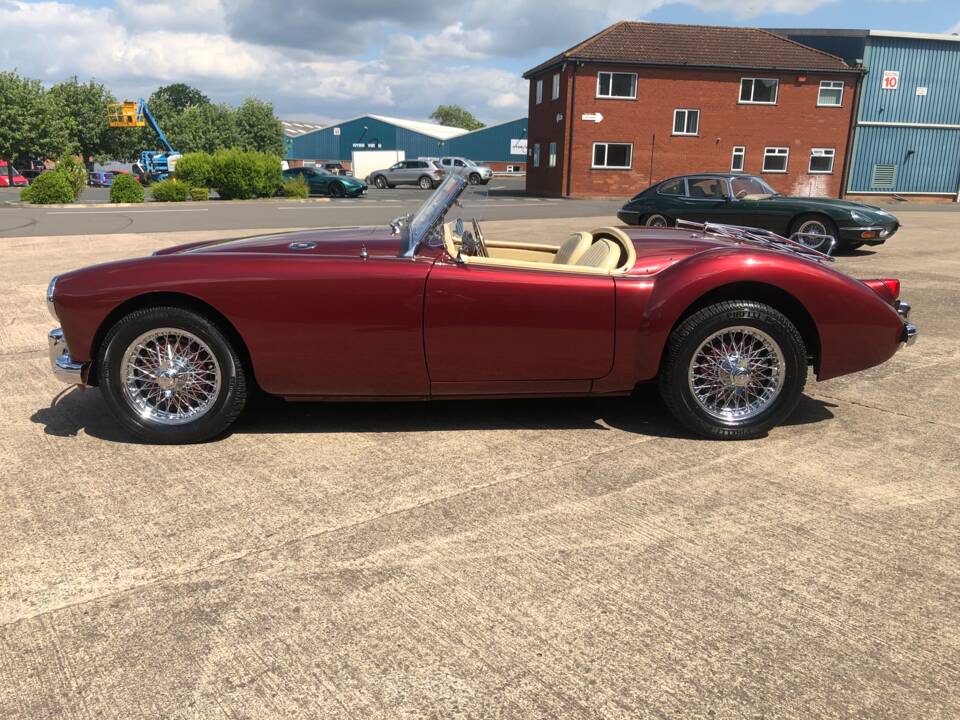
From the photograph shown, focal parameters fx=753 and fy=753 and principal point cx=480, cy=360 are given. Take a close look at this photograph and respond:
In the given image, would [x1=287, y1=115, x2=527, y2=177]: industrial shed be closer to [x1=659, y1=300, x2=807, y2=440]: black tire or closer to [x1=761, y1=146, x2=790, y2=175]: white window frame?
[x1=761, y1=146, x2=790, y2=175]: white window frame

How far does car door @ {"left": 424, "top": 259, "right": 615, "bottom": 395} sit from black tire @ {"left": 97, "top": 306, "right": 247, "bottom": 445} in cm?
97

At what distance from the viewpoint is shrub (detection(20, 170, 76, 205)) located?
24.7 m

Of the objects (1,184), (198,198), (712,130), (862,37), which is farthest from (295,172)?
(862,37)

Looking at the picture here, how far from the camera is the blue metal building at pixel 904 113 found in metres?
33.3

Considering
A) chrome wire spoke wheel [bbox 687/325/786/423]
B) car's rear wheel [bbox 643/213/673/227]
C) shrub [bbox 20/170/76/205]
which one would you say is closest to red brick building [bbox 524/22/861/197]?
shrub [bbox 20/170/76/205]

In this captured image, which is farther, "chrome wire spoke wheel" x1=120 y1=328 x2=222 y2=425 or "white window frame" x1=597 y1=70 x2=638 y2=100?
"white window frame" x1=597 y1=70 x2=638 y2=100

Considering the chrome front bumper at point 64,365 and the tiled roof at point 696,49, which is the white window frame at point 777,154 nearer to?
the tiled roof at point 696,49

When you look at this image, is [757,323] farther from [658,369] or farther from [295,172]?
[295,172]

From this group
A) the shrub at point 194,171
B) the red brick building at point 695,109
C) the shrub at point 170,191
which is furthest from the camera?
the red brick building at point 695,109

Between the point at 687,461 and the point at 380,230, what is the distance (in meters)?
2.12

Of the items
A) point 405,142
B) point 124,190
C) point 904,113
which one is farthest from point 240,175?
point 405,142

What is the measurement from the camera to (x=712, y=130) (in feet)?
109

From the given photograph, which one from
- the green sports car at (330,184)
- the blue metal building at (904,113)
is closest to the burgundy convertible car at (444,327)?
the green sports car at (330,184)

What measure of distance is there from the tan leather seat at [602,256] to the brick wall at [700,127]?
3026cm
